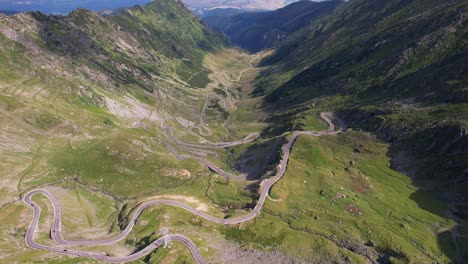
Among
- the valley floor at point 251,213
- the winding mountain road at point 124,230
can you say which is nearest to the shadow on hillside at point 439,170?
the valley floor at point 251,213

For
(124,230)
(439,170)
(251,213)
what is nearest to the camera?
(124,230)

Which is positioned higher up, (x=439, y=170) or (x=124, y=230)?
(x=124, y=230)

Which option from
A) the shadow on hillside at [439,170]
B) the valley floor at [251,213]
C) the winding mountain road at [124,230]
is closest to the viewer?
the valley floor at [251,213]

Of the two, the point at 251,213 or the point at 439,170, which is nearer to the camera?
the point at 251,213

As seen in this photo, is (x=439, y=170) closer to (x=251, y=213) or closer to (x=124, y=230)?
(x=251, y=213)

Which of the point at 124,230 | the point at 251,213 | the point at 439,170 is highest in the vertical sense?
the point at 124,230

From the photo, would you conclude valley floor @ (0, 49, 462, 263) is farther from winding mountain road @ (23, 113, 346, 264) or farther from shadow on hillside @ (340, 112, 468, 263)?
shadow on hillside @ (340, 112, 468, 263)

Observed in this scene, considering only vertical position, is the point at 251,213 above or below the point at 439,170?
above

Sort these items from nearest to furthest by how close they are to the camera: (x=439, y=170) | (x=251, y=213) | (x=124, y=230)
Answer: (x=124, y=230)
(x=251, y=213)
(x=439, y=170)

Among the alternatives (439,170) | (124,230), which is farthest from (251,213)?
→ (439,170)

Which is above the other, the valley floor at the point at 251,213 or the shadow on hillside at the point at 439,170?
the valley floor at the point at 251,213

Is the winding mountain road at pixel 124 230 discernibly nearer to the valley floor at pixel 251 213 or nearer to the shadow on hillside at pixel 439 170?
the valley floor at pixel 251 213

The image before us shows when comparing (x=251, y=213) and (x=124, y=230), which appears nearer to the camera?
(x=124, y=230)
